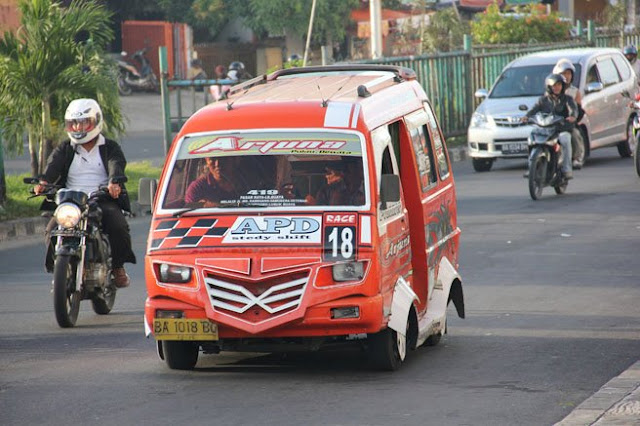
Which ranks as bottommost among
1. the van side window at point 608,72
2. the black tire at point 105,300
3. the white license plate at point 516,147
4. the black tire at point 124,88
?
the black tire at point 105,300

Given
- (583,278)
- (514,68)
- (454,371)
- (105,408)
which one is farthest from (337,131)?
(514,68)

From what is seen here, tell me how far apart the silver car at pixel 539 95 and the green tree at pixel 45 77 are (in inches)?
262

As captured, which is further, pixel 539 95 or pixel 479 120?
pixel 539 95

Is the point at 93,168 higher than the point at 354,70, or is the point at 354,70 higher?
the point at 354,70

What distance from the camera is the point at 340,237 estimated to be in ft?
27.4

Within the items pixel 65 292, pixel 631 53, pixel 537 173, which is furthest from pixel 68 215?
pixel 631 53

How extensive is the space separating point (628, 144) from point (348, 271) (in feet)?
56.9

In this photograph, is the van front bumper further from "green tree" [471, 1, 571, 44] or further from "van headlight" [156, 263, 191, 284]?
"green tree" [471, 1, 571, 44]

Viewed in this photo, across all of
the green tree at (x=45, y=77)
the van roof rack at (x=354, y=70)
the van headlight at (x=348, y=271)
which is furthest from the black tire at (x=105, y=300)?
the green tree at (x=45, y=77)

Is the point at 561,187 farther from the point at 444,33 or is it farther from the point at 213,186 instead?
the point at 444,33

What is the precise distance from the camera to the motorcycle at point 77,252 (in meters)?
10.5

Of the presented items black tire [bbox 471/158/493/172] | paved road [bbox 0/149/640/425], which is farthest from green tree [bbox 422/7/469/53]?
paved road [bbox 0/149/640/425]

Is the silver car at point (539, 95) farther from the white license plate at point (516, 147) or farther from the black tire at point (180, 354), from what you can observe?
the black tire at point (180, 354)

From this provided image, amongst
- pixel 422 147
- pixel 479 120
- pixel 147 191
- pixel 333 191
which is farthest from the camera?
pixel 479 120
